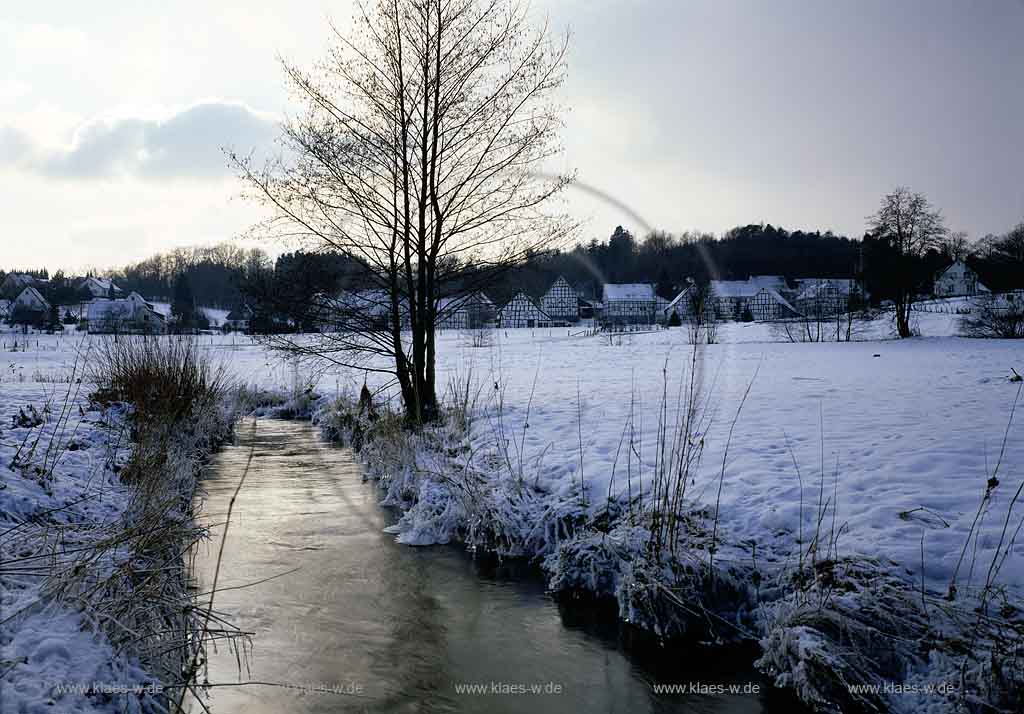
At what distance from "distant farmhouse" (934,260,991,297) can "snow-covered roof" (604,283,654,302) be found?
3177cm

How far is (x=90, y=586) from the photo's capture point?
4047 millimetres

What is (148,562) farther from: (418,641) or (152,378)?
(152,378)

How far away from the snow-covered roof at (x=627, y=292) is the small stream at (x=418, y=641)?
73.1 m

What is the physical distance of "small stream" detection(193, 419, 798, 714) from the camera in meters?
4.22

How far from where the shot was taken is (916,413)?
364 inches

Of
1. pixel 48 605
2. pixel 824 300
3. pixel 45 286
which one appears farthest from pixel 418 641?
pixel 45 286

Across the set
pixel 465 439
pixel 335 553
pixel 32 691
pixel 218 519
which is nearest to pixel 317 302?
pixel 465 439

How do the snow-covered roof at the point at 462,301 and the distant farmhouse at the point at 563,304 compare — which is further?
the distant farmhouse at the point at 563,304

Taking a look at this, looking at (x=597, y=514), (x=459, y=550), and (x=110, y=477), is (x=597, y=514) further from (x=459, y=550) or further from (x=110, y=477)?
(x=110, y=477)

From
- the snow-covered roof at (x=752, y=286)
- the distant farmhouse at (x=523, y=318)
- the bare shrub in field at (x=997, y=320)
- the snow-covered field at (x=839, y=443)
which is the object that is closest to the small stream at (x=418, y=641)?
the snow-covered field at (x=839, y=443)

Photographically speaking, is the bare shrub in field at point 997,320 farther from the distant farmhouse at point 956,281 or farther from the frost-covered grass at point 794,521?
the distant farmhouse at point 956,281

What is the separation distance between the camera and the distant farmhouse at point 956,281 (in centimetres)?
7238

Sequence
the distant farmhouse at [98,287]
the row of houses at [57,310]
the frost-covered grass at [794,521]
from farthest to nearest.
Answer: the distant farmhouse at [98,287], the row of houses at [57,310], the frost-covered grass at [794,521]

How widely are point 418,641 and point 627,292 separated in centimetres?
7823
